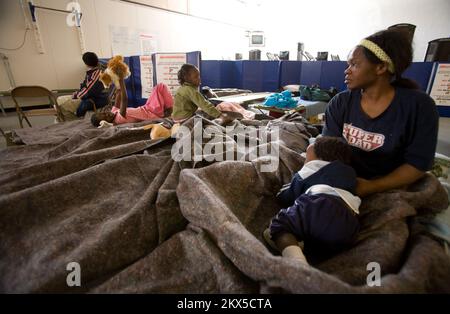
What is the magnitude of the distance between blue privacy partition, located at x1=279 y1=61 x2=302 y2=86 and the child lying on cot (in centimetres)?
202

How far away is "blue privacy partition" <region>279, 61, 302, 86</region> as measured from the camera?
3707 mm

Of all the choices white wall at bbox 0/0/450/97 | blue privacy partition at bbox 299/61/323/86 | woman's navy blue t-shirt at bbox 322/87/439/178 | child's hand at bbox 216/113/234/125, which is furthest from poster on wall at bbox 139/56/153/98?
woman's navy blue t-shirt at bbox 322/87/439/178

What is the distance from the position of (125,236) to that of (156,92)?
2.15 meters

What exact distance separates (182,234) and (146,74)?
3.23 m

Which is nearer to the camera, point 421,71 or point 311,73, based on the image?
point 421,71

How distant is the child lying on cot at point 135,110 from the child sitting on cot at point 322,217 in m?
1.98

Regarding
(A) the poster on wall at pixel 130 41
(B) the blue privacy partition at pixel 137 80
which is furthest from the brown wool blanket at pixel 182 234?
(A) the poster on wall at pixel 130 41

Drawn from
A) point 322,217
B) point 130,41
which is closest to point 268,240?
point 322,217

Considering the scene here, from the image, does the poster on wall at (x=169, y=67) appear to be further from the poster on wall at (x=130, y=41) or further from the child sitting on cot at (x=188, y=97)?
the poster on wall at (x=130, y=41)

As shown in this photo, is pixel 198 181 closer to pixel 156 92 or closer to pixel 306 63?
pixel 156 92

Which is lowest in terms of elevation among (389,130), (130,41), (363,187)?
(363,187)

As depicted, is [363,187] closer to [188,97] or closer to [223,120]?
[223,120]

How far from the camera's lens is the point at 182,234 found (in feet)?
2.52
